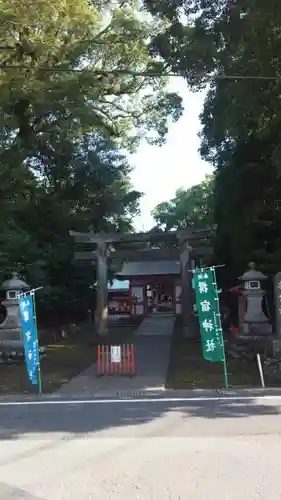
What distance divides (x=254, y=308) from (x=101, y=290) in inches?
325

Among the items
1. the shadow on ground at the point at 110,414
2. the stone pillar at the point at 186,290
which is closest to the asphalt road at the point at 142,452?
the shadow on ground at the point at 110,414

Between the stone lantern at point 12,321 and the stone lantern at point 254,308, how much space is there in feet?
24.0

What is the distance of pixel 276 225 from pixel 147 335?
8.37 metres

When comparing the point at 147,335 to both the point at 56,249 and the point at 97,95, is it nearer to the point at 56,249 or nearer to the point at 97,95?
the point at 56,249

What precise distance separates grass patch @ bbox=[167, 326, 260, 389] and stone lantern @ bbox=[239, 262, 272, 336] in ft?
4.67

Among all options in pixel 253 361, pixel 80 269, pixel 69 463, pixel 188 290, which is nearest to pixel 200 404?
pixel 69 463

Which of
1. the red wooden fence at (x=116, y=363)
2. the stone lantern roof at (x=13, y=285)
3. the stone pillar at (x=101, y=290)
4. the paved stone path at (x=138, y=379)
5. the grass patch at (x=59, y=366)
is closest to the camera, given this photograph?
the paved stone path at (x=138, y=379)

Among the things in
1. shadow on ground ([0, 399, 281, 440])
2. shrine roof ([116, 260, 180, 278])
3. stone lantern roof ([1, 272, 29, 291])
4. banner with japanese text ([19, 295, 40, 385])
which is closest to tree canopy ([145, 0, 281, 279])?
shadow on ground ([0, 399, 281, 440])

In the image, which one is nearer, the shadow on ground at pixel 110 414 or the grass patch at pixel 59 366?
the shadow on ground at pixel 110 414

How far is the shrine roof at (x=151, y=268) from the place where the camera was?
118ft

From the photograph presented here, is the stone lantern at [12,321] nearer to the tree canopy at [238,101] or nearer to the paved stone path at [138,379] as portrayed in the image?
the paved stone path at [138,379]

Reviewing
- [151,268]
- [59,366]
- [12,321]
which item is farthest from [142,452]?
[151,268]

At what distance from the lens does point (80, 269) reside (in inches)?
1060

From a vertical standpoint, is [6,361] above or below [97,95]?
below
